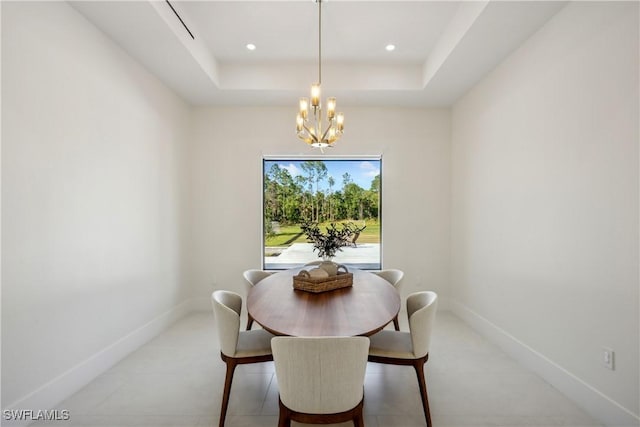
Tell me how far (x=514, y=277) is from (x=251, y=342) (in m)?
2.42

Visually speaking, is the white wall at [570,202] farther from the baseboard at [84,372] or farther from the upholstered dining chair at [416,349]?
the baseboard at [84,372]

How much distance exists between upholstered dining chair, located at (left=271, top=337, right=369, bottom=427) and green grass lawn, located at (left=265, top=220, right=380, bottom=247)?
303cm

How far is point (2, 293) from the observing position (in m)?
1.76

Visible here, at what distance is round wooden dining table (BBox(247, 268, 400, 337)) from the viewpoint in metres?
1.60

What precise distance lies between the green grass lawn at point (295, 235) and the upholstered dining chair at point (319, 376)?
9.94 feet

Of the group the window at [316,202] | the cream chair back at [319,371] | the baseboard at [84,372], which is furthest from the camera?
the window at [316,202]

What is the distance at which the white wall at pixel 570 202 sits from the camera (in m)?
1.80

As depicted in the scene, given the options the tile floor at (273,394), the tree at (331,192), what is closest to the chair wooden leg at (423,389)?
the tile floor at (273,394)

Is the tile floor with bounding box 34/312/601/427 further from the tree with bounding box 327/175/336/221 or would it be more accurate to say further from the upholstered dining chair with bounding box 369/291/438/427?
the tree with bounding box 327/175/336/221

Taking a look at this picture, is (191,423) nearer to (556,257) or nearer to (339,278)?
(339,278)

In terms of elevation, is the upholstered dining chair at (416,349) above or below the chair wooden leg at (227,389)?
above

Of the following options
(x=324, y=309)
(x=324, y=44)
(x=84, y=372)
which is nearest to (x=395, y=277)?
(x=324, y=309)

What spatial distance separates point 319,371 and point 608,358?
1915mm

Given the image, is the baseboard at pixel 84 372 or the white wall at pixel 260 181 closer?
the baseboard at pixel 84 372
